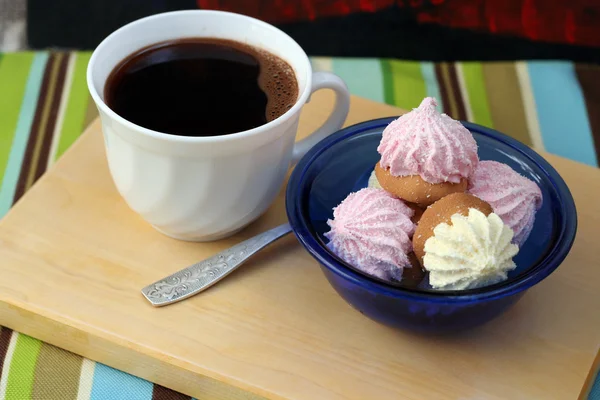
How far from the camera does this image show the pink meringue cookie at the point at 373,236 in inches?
27.6

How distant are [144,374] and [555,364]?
0.39m

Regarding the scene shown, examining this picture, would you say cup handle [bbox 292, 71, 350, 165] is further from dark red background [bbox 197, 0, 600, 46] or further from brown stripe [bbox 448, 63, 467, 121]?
dark red background [bbox 197, 0, 600, 46]

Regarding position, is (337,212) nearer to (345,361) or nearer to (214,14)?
(345,361)

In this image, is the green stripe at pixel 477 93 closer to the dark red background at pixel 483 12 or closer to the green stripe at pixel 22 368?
the dark red background at pixel 483 12

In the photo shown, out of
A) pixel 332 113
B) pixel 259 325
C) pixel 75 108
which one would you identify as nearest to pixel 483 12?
pixel 332 113

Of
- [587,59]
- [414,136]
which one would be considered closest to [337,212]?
[414,136]

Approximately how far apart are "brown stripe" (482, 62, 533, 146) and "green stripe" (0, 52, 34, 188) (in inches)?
27.5

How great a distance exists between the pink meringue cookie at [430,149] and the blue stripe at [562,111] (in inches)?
17.8

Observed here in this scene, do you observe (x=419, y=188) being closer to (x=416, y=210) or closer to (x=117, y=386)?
(x=416, y=210)

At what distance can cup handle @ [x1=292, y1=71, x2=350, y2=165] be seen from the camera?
2.70 feet

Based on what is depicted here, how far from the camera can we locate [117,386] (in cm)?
79

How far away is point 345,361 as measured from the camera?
0.73 meters

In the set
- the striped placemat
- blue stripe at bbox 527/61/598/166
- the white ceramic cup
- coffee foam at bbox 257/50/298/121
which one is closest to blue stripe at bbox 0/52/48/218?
the striped placemat

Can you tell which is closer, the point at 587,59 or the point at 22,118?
the point at 22,118
